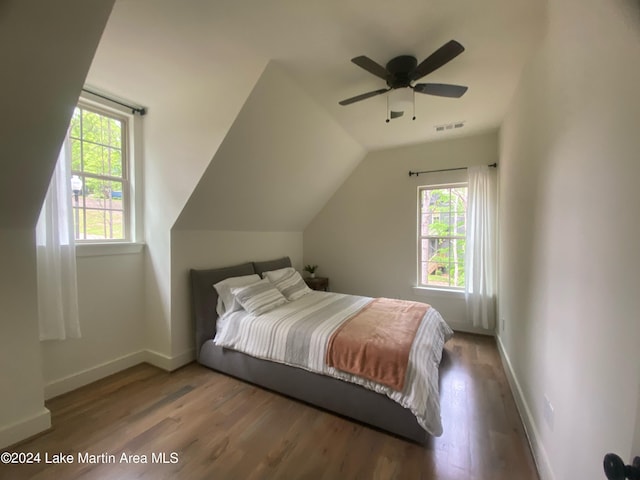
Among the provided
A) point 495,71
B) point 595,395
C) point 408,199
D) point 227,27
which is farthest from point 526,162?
point 227,27

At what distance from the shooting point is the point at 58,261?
2217mm

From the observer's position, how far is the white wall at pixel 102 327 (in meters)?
2.37

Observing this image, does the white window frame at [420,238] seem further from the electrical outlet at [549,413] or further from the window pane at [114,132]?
the window pane at [114,132]

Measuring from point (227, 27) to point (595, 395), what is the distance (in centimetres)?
262

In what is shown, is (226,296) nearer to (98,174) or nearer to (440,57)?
(98,174)

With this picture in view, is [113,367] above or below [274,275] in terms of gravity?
below

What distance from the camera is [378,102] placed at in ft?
8.89

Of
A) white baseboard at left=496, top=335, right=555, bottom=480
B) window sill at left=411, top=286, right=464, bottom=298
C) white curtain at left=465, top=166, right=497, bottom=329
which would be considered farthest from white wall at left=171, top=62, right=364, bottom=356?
white baseboard at left=496, top=335, right=555, bottom=480

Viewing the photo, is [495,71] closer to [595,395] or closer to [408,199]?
[408,199]

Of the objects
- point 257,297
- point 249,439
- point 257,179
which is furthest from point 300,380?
point 257,179

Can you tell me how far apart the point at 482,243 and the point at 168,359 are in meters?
3.91

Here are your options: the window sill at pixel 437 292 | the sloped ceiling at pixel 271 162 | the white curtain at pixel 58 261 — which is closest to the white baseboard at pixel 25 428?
the white curtain at pixel 58 261

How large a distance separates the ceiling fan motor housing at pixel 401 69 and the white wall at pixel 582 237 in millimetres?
782

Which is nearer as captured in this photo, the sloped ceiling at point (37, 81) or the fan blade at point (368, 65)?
the sloped ceiling at point (37, 81)
